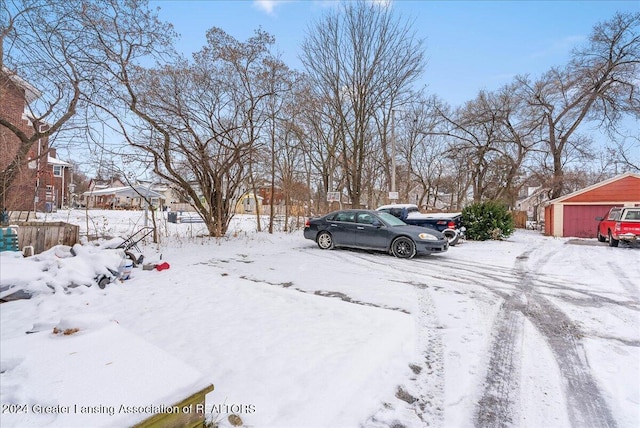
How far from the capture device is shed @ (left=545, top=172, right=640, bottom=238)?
50.7ft

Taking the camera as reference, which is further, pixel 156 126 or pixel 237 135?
pixel 237 135

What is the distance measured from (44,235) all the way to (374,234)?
A: 28.4ft

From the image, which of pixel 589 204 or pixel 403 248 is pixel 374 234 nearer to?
pixel 403 248

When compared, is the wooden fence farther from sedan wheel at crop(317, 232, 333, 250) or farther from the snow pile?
sedan wheel at crop(317, 232, 333, 250)

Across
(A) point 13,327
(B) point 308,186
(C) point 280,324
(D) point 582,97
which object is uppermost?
(D) point 582,97

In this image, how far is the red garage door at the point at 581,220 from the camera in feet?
54.1

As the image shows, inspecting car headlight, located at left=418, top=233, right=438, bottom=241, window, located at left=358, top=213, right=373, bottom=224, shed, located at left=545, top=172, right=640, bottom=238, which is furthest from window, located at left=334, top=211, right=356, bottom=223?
shed, located at left=545, top=172, right=640, bottom=238

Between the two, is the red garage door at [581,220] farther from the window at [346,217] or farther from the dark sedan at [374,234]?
the window at [346,217]

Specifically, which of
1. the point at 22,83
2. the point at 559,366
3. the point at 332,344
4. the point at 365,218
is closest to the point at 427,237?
the point at 365,218

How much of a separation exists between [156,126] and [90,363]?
901cm

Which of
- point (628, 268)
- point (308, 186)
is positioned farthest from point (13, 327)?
point (308, 186)

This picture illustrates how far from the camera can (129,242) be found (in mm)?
8359

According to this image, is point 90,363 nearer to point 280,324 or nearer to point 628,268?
point 280,324

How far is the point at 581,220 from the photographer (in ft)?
55.4
